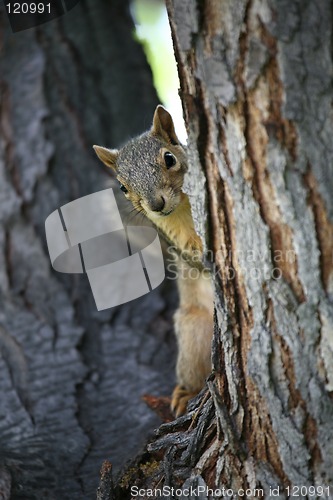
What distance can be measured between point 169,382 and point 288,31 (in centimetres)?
228

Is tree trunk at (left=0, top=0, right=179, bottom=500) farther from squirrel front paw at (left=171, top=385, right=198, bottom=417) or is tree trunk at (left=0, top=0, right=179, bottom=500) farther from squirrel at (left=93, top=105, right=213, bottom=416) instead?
squirrel at (left=93, top=105, right=213, bottom=416)

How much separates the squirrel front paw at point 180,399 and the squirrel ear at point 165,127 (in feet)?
3.69

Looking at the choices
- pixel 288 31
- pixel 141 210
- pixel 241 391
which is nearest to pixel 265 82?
pixel 288 31

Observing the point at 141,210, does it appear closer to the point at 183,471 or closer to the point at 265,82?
the point at 183,471

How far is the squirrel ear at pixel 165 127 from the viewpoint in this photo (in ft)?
8.93

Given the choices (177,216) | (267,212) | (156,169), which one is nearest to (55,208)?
(177,216)

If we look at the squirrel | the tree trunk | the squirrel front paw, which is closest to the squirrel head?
the squirrel

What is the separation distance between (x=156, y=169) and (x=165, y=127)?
0.89ft

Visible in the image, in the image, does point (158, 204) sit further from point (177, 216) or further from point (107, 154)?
point (107, 154)

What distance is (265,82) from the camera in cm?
141

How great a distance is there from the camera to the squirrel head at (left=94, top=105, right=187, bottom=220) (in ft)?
8.34

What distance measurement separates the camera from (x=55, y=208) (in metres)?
3.78

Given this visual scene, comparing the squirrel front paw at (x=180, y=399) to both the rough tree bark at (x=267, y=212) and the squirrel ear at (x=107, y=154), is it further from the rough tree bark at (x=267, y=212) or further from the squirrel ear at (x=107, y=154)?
the squirrel ear at (x=107, y=154)

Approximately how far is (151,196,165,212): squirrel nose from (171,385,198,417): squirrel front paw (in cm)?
87
